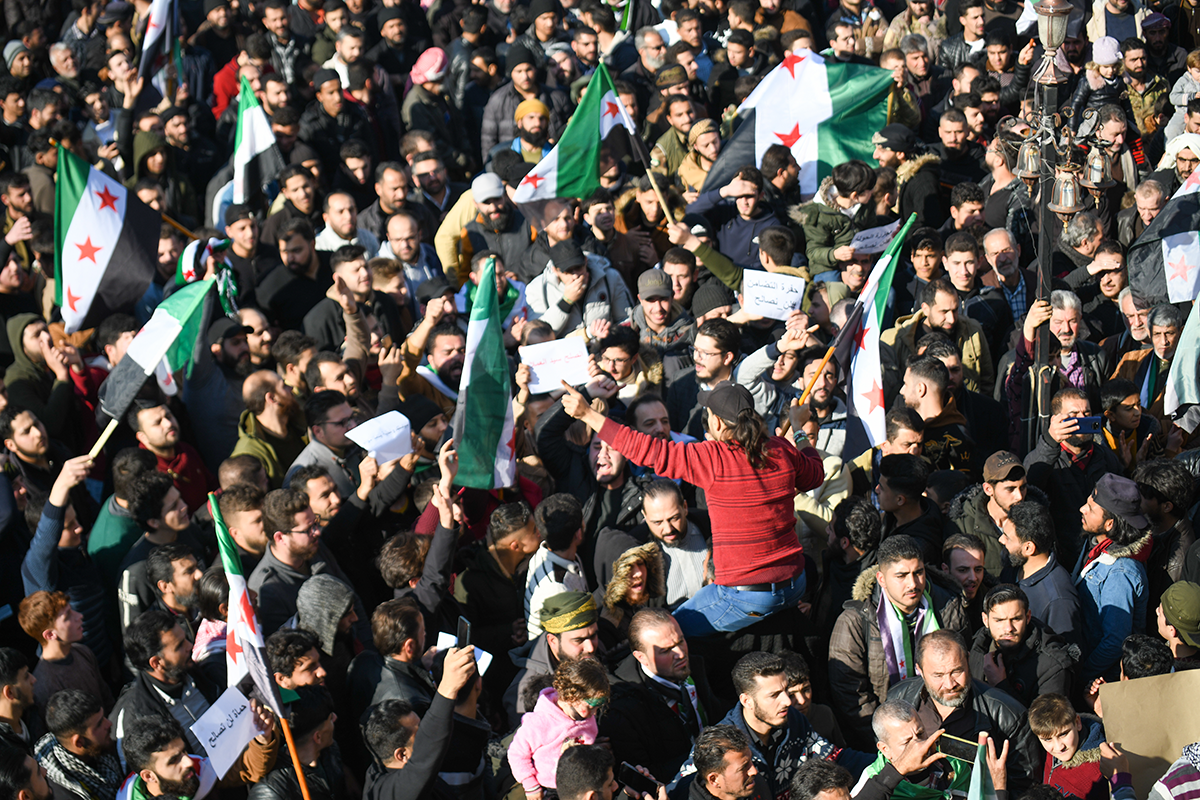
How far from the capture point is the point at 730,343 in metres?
7.76

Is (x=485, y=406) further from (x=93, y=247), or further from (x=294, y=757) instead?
(x=93, y=247)

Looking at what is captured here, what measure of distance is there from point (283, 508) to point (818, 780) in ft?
9.51

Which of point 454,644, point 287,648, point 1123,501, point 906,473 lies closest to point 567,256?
point 906,473

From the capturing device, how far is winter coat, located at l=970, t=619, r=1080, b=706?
584cm

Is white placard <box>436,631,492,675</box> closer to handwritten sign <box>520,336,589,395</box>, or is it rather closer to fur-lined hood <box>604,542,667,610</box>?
fur-lined hood <box>604,542,667,610</box>

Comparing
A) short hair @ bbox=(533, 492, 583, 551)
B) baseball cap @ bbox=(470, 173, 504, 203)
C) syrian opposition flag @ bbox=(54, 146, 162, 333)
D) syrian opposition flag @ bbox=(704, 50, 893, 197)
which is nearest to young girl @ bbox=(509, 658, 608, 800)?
short hair @ bbox=(533, 492, 583, 551)

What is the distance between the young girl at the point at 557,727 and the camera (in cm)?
518

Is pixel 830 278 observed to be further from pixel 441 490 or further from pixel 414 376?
pixel 441 490

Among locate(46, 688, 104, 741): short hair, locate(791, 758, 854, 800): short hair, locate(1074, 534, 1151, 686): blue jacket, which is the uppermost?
locate(46, 688, 104, 741): short hair

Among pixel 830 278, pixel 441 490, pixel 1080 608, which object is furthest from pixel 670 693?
pixel 830 278

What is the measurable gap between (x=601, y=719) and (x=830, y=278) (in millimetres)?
4616

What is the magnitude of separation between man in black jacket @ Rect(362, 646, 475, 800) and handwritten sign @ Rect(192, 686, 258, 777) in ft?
1.66

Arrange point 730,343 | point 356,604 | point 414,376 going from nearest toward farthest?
point 356,604 → point 730,343 → point 414,376

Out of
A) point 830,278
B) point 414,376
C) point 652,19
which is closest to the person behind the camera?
point 414,376
